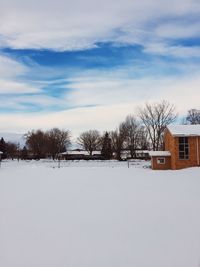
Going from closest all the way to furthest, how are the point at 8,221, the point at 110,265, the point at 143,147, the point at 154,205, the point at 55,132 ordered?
the point at 110,265
the point at 8,221
the point at 154,205
the point at 143,147
the point at 55,132

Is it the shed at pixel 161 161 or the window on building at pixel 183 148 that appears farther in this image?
the shed at pixel 161 161

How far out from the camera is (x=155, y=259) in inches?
249

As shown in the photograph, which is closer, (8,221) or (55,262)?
(55,262)

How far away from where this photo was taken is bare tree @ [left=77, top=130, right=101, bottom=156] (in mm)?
108494

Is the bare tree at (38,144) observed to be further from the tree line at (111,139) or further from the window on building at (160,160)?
the window on building at (160,160)

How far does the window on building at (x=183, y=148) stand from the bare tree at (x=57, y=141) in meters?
59.7

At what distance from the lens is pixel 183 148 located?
35.5 m

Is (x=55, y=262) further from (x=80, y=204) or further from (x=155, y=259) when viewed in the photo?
(x=80, y=204)

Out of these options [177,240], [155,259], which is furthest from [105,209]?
[155,259]

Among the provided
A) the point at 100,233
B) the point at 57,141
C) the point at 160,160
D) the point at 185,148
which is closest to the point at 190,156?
the point at 185,148

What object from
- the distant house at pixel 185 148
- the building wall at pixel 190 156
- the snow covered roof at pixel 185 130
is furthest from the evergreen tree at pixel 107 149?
the building wall at pixel 190 156

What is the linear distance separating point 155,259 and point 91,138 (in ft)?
338

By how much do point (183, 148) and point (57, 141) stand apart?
222 ft

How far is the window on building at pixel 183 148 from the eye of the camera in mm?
35344
